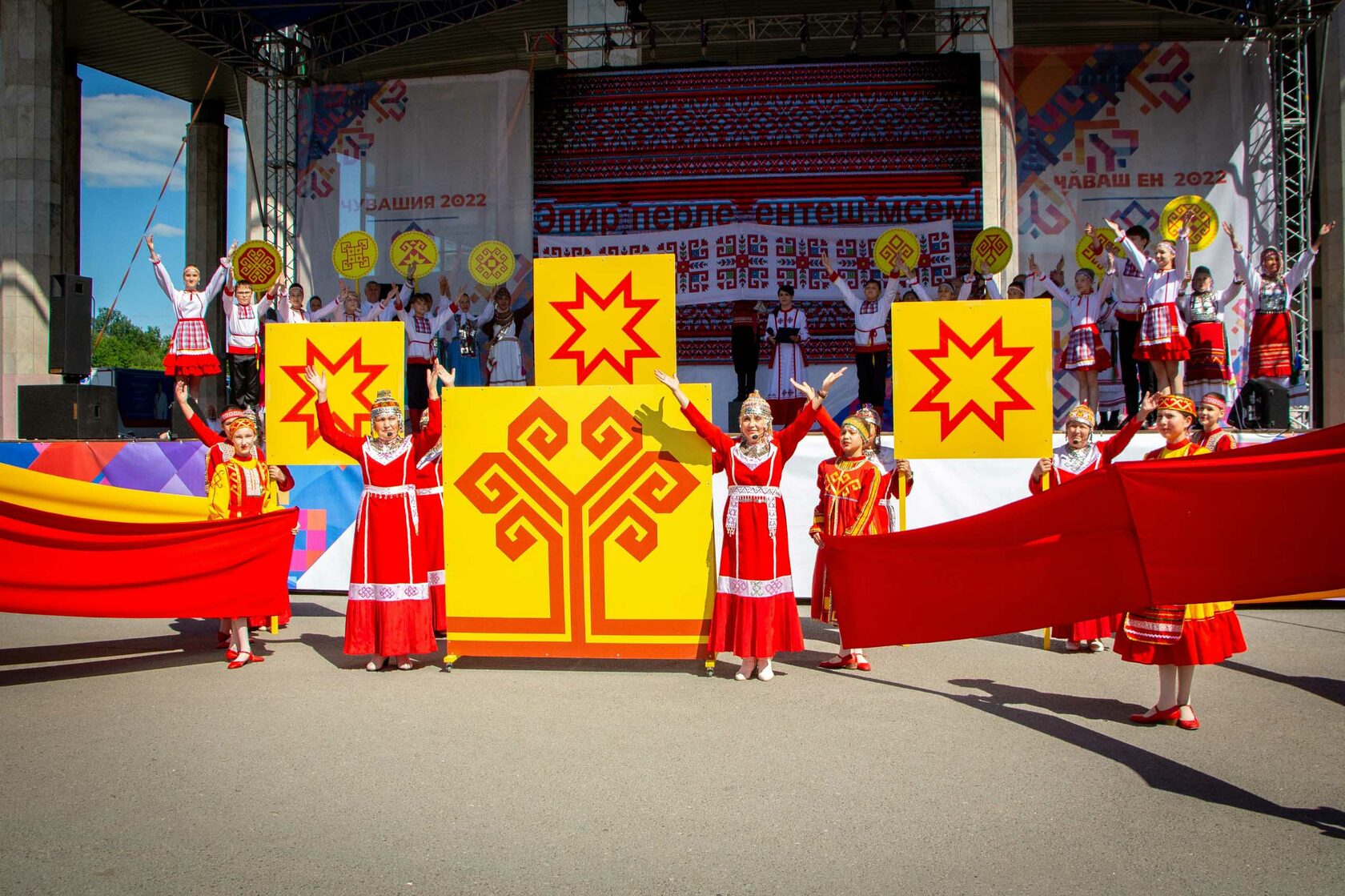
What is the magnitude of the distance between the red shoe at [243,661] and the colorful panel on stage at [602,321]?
2442 mm

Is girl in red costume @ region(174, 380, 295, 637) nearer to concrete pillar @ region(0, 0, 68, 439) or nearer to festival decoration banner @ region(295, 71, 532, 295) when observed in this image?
festival decoration banner @ region(295, 71, 532, 295)

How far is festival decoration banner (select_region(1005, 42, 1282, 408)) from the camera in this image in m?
13.6

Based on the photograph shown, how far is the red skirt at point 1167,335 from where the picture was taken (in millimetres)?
9508

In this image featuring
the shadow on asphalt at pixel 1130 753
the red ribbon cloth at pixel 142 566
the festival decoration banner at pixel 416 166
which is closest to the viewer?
the shadow on asphalt at pixel 1130 753

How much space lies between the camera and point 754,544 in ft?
19.6

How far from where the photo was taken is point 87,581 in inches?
235

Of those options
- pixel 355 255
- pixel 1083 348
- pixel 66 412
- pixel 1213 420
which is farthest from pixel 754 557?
pixel 355 255

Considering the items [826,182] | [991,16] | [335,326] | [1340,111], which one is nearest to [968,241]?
[826,182]

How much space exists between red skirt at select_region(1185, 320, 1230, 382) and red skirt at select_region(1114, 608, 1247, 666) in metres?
6.14

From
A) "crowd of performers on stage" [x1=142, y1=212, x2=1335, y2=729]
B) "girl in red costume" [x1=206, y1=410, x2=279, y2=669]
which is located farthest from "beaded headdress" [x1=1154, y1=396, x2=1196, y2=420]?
"girl in red costume" [x1=206, y1=410, x2=279, y2=669]

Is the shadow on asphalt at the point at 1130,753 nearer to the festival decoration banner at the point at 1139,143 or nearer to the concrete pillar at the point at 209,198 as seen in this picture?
the festival decoration banner at the point at 1139,143

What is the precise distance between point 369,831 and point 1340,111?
15967 millimetres

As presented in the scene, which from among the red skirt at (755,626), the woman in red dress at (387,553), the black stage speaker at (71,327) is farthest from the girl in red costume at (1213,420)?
the black stage speaker at (71,327)

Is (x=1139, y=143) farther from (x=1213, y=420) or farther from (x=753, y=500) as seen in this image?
(x=753, y=500)
